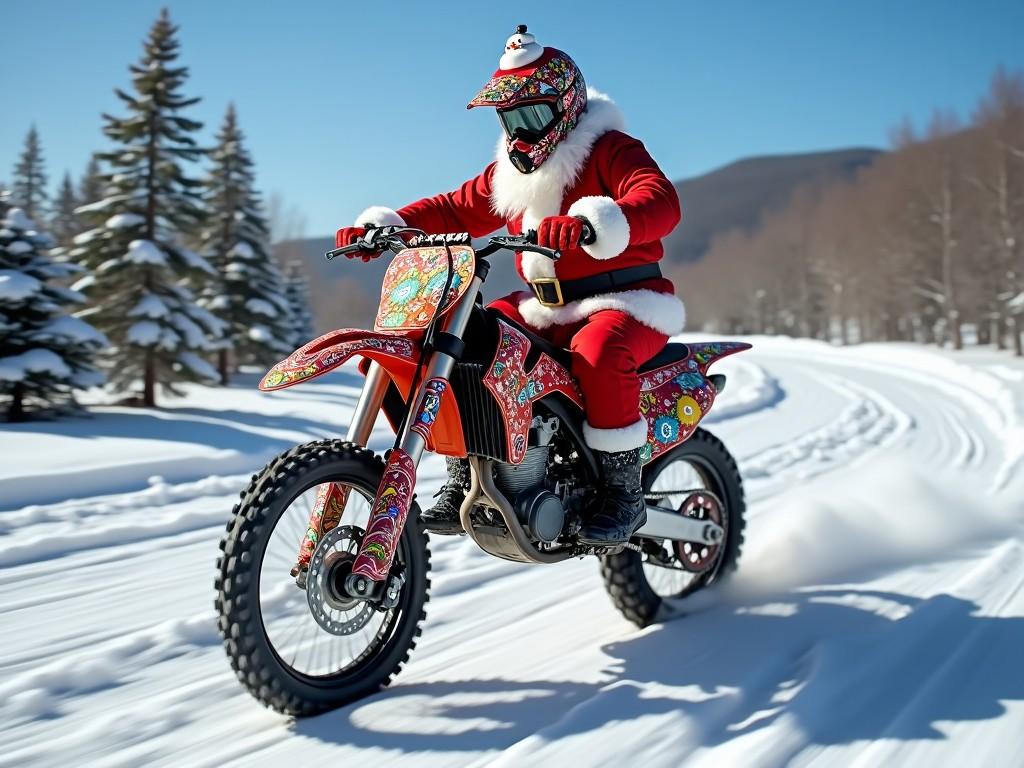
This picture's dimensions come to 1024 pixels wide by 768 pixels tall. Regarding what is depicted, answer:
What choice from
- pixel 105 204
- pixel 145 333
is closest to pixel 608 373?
pixel 145 333

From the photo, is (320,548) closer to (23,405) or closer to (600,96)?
(600,96)

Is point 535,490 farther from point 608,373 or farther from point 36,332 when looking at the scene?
point 36,332

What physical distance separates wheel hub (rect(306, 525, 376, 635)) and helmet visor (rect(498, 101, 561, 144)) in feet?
6.17

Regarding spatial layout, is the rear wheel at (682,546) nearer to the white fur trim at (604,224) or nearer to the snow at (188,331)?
the white fur trim at (604,224)

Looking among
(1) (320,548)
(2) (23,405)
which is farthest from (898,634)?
(2) (23,405)

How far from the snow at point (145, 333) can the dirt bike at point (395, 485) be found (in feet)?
40.5

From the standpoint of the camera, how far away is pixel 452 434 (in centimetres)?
315

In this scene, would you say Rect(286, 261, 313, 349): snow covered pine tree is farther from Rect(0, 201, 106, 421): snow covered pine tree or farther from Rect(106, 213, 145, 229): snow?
Rect(0, 201, 106, 421): snow covered pine tree

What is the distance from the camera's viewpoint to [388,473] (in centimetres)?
289

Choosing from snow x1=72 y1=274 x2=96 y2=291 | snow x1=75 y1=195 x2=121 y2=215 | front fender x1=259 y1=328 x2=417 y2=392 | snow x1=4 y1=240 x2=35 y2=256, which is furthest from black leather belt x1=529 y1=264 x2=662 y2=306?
snow x1=75 y1=195 x2=121 y2=215

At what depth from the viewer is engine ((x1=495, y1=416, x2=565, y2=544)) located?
3.28 meters

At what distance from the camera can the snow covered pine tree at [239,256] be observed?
22078mm

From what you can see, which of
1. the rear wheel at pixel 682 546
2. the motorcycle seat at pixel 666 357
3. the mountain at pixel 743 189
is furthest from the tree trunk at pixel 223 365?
the mountain at pixel 743 189

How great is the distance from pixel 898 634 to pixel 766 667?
0.71 metres
